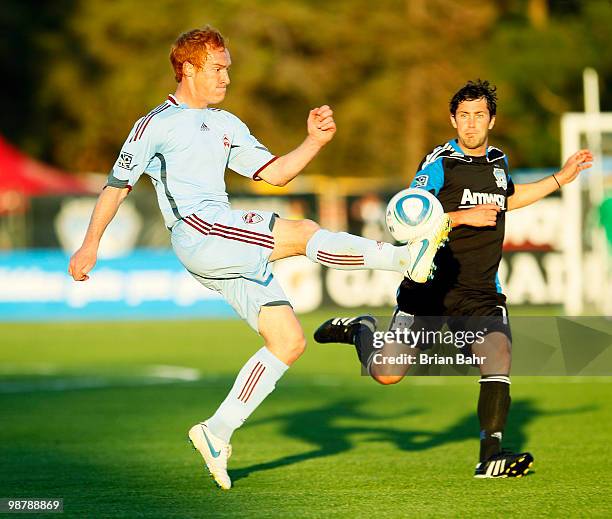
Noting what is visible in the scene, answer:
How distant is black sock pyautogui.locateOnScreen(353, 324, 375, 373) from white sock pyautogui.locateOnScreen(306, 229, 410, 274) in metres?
1.04

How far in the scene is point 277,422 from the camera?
10516 millimetres

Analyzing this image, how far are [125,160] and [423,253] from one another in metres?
1.64

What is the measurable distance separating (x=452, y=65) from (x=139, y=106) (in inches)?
404

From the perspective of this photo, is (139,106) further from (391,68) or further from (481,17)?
(481,17)

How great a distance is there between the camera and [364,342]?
793 centimetres

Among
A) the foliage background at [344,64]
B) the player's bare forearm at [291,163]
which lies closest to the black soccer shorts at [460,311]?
the player's bare forearm at [291,163]

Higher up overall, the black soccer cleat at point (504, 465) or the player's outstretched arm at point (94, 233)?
the player's outstretched arm at point (94, 233)

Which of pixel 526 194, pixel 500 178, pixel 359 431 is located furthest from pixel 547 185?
pixel 359 431

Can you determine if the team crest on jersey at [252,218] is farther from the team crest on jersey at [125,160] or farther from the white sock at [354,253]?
the team crest on jersey at [125,160]

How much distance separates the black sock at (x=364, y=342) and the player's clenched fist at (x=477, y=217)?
3.59ft

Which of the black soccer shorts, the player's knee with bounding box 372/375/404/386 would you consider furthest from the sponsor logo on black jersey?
the player's knee with bounding box 372/375/404/386

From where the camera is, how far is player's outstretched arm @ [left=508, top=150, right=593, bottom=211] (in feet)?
26.2

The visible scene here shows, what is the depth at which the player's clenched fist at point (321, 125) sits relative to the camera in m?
7.12

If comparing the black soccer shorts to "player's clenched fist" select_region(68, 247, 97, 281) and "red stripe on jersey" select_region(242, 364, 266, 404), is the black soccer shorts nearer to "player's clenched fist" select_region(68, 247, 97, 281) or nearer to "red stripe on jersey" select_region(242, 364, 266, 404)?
"red stripe on jersey" select_region(242, 364, 266, 404)
